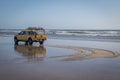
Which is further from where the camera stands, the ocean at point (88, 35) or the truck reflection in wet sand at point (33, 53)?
the ocean at point (88, 35)

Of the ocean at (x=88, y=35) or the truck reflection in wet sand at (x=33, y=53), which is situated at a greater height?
the truck reflection in wet sand at (x=33, y=53)

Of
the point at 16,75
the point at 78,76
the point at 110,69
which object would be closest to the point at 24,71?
the point at 16,75

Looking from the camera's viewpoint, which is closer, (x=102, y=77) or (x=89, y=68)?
(x=102, y=77)

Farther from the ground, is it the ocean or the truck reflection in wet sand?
the truck reflection in wet sand

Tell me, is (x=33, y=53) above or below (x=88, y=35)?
above

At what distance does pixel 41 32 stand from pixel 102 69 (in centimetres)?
1868

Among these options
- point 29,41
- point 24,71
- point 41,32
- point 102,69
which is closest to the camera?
point 24,71

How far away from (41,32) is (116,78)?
2043 centimetres

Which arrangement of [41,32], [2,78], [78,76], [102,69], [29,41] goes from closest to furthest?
1. [2,78]
2. [78,76]
3. [102,69]
4. [29,41]
5. [41,32]

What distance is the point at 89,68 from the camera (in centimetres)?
1100

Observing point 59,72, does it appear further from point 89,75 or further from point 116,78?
point 116,78

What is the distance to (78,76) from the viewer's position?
923cm

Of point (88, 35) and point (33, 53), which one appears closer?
point (33, 53)

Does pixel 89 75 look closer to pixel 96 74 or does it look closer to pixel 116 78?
pixel 96 74
